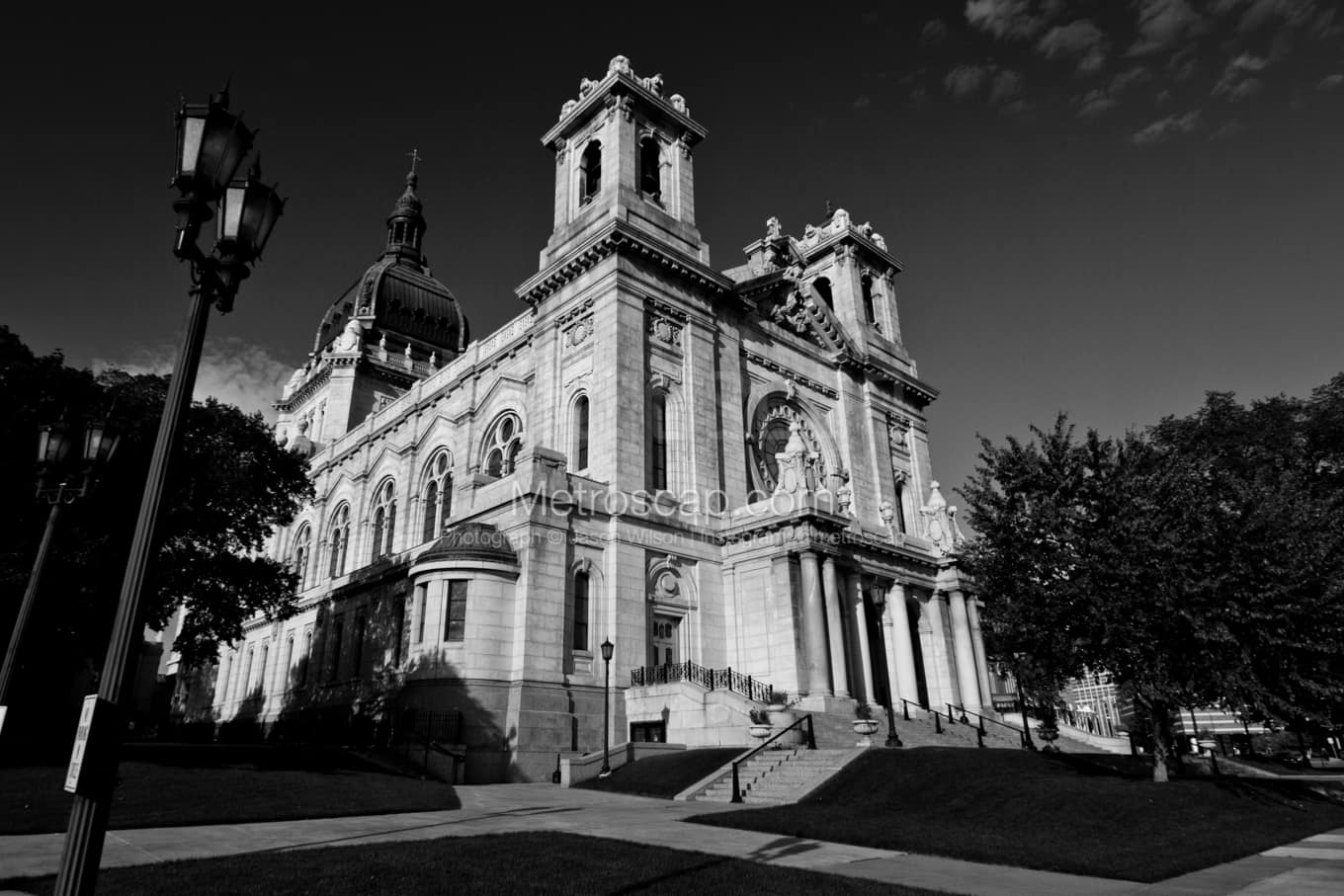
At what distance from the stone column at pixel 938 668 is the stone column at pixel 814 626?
8.62m

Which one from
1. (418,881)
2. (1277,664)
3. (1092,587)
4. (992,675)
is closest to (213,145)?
(418,881)

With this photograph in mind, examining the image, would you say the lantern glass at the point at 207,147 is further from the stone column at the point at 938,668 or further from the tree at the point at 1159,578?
the stone column at the point at 938,668

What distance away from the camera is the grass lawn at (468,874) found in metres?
8.52

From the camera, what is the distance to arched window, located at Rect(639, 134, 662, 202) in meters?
38.6

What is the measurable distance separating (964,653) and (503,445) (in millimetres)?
22544

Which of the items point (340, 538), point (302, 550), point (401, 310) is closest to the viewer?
point (340, 538)

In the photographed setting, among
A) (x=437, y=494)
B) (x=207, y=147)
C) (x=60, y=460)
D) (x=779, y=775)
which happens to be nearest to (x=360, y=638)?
(x=437, y=494)

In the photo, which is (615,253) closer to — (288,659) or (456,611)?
(456,611)

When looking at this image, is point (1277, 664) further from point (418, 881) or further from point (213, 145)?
point (213, 145)

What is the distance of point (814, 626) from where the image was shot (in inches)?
1117

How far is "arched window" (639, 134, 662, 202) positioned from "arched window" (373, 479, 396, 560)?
2196cm

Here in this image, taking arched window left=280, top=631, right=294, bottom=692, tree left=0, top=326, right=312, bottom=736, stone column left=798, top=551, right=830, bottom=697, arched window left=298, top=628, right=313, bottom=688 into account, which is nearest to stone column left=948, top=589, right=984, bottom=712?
stone column left=798, top=551, right=830, bottom=697

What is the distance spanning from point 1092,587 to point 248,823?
16477mm

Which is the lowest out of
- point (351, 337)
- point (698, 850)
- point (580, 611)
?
point (698, 850)
